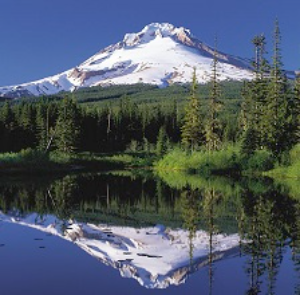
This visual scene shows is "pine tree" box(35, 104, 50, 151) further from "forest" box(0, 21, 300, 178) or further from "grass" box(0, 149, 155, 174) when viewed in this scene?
"grass" box(0, 149, 155, 174)

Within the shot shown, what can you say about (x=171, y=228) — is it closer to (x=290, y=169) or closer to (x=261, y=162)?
(x=290, y=169)

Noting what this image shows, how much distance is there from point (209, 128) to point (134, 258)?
36.0m

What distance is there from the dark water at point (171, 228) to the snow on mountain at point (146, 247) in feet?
0.32

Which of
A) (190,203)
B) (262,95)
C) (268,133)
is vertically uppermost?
(262,95)

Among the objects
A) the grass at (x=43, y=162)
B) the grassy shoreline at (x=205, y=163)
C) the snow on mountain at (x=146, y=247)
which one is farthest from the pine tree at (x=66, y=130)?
the snow on mountain at (x=146, y=247)

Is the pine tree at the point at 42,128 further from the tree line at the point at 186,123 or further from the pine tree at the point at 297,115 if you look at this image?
the pine tree at the point at 297,115

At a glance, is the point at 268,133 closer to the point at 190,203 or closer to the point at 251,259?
the point at 190,203

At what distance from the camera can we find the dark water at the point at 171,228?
7414mm

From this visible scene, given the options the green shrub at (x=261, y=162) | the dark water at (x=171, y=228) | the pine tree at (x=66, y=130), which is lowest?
the dark water at (x=171, y=228)

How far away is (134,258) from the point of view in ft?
29.8

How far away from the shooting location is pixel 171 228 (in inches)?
498

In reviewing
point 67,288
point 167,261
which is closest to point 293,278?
point 167,261

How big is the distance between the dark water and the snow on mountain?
0.32 ft

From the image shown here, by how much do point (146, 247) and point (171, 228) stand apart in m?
2.56
